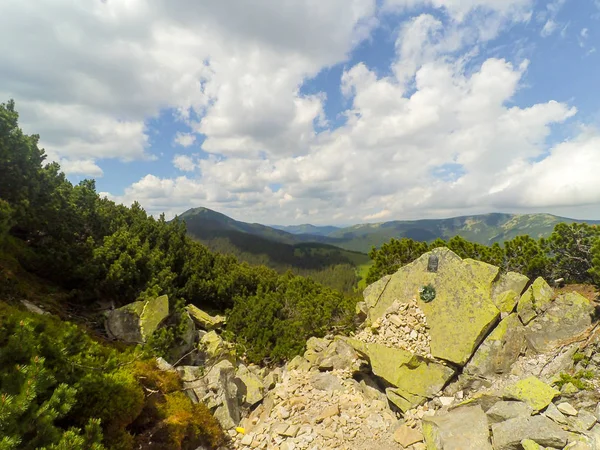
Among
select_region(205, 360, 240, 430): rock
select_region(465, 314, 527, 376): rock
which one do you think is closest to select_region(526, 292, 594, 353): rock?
select_region(465, 314, 527, 376): rock

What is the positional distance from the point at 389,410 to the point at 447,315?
538cm

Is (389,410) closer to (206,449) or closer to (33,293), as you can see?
(206,449)

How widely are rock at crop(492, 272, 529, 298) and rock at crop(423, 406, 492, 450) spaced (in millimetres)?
6479

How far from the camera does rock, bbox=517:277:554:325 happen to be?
535 inches

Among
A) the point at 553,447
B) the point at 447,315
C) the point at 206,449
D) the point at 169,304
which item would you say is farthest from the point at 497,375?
the point at 169,304

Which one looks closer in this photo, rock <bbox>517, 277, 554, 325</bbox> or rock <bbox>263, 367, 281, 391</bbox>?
rock <bbox>517, 277, 554, 325</bbox>

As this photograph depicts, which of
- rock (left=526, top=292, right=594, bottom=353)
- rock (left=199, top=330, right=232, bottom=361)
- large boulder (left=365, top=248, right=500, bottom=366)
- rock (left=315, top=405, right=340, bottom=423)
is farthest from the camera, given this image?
rock (left=199, top=330, right=232, bottom=361)

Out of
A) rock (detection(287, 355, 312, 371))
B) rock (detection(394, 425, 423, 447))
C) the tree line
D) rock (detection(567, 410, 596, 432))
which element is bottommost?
rock (detection(394, 425, 423, 447))

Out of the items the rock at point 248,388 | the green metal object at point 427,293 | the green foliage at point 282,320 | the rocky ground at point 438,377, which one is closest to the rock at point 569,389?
the rocky ground at point 438,377

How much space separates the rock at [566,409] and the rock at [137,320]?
1693 cm

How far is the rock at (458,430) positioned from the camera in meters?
9.40

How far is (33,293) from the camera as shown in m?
12.9

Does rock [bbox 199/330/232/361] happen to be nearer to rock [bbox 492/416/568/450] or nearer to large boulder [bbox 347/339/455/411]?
large boulder [bbox 347/339/455/411]

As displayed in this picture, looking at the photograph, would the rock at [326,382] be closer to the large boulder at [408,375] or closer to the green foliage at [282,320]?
the large boulder at [408,375]
